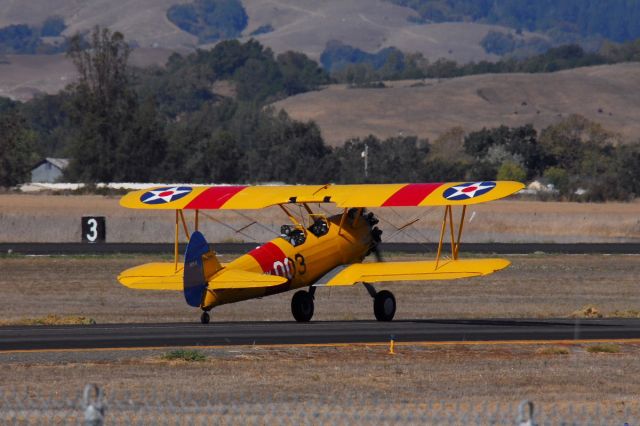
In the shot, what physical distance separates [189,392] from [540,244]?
38381 millimetres

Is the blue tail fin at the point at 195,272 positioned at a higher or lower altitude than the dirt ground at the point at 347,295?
higher

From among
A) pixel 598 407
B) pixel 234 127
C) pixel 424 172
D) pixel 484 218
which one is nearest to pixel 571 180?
pixel 424 172

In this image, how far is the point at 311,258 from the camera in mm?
24734

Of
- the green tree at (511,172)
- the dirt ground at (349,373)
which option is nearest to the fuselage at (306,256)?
the dirt ground at (349,373)

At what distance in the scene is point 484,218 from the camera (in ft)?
207

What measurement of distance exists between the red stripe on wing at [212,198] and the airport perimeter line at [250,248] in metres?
18.5

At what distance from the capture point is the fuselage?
23453 mm

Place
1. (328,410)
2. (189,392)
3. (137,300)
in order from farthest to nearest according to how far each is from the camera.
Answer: (137,300)
(189,392)
(328,410)

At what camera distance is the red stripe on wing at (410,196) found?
25.1 metres

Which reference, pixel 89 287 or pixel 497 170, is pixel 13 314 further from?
pixel 497 170

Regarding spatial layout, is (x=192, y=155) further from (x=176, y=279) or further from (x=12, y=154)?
(x=176, y=279)

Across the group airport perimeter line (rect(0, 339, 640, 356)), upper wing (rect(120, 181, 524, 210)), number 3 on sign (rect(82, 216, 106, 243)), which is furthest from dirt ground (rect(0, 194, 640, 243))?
airport perimeter line (rect(0, 339, 640, 356))

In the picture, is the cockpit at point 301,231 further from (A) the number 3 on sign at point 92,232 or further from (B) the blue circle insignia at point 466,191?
(A) the number 3 on sign at point 92,232

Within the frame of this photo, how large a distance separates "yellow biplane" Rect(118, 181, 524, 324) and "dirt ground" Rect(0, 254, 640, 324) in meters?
4.02
